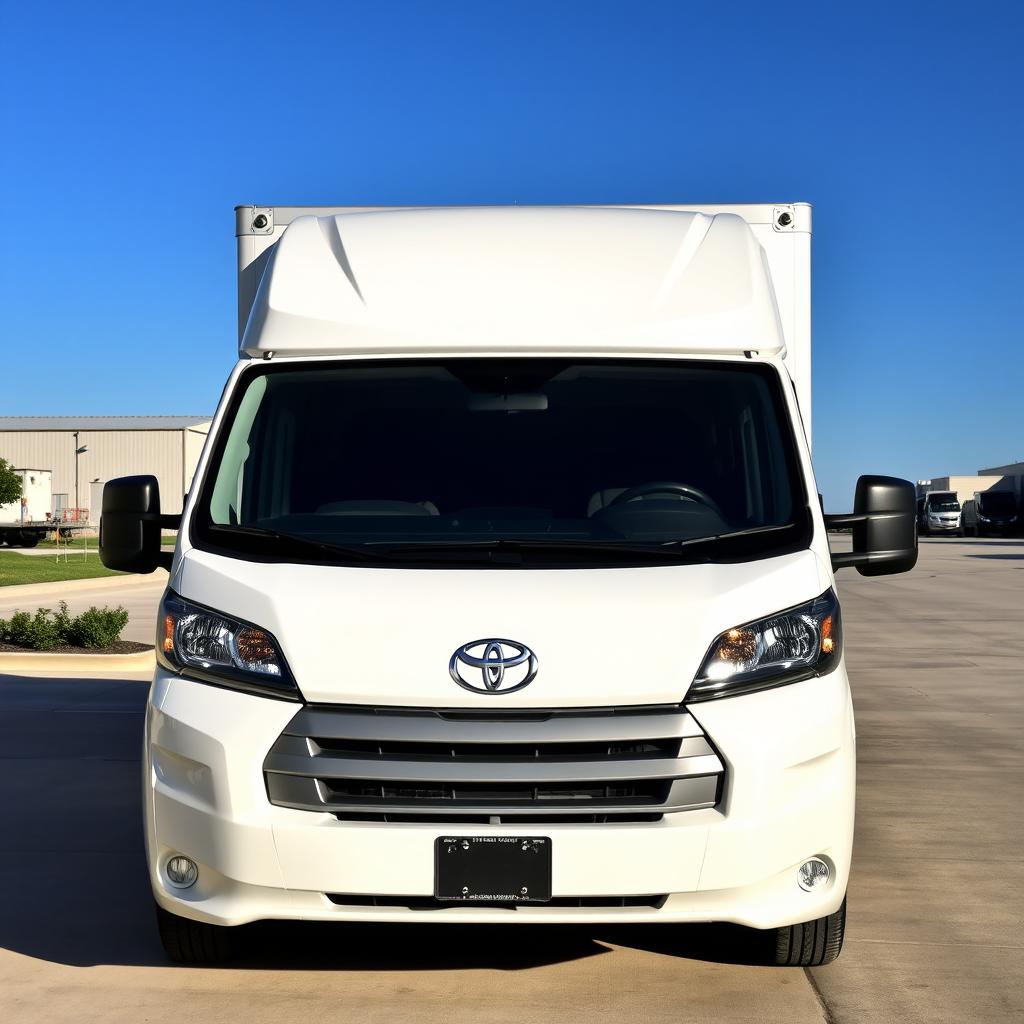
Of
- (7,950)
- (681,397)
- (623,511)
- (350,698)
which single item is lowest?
(7,950)

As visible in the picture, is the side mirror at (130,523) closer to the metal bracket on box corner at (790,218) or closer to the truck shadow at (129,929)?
the truck shadow at (129,929)

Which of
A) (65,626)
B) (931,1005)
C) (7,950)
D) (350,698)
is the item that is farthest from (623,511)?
(65,626)

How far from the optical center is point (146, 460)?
273 ft

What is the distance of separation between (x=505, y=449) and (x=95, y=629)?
9.37 m

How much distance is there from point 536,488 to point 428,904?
65.1 inches

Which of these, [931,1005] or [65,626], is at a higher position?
[931,1005]

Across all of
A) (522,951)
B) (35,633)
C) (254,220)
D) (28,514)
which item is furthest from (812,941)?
(28,514)

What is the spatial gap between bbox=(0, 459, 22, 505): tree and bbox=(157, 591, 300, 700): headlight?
5512 cm

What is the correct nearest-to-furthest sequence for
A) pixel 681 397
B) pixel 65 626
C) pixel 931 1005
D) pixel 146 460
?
pixel 931 1005 < pixel 681 397 < pixel 65 626 < pixel 146 460

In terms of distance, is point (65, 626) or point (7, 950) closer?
point (7, 950)

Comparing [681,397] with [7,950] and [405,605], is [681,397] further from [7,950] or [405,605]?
[7,950]

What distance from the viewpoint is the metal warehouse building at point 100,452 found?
82812 mm

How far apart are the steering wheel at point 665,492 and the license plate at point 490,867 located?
142 centimetres

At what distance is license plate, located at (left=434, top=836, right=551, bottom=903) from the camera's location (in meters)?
3.94
